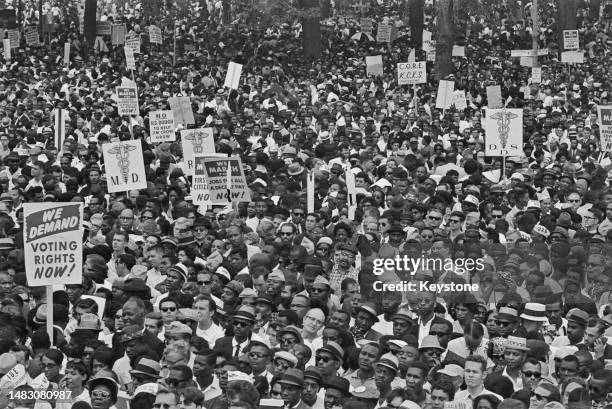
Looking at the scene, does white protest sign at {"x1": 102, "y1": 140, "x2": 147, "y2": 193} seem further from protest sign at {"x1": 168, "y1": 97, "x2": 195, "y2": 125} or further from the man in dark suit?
protest sign at {"x1": 168, "y1": 97, "x2": 195, "y2": 125}

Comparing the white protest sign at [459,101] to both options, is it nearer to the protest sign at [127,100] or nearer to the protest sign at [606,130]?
the protest sign at [127,100]

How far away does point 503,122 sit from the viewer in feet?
66.9

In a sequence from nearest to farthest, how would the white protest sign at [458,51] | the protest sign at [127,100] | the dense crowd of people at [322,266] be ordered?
the dense crowd of people at [322,266]
the protest sign at [127,100]
the white protest sign at [458,51]

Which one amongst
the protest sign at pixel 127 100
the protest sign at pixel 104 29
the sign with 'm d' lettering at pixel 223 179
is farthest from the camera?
the protest sign at pixel 104 29

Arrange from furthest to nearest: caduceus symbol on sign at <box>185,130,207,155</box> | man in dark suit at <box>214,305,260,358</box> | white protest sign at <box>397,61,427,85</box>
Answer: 1. white protest sign at <box>397,61,427,85</box>
2. caduceus symbol on sign at <box>185,130,207,155</box>
3. man in dark suit at <box>214,305,260,358</box>

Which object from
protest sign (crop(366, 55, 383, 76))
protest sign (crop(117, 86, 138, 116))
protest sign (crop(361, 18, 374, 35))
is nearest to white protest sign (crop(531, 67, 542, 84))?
protest sign (crop(366, 55, 383, 76))

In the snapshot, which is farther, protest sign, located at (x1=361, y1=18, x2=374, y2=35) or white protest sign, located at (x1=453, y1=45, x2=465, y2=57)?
protest sign, located at (x1=361, y1=18, x2=374, y2=35)

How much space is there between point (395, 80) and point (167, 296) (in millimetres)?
22059

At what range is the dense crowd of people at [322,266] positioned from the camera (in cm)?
1047

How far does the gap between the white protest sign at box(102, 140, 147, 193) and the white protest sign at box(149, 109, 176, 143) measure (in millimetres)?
4151

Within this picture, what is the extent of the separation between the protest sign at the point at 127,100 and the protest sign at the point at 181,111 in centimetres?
128

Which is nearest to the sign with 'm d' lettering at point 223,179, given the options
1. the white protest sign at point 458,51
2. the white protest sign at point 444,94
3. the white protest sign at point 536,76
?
the white protest sign at point 444,94

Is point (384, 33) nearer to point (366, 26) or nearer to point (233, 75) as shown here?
point (366, 26)

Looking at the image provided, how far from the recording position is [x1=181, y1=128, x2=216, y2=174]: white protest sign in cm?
2041
